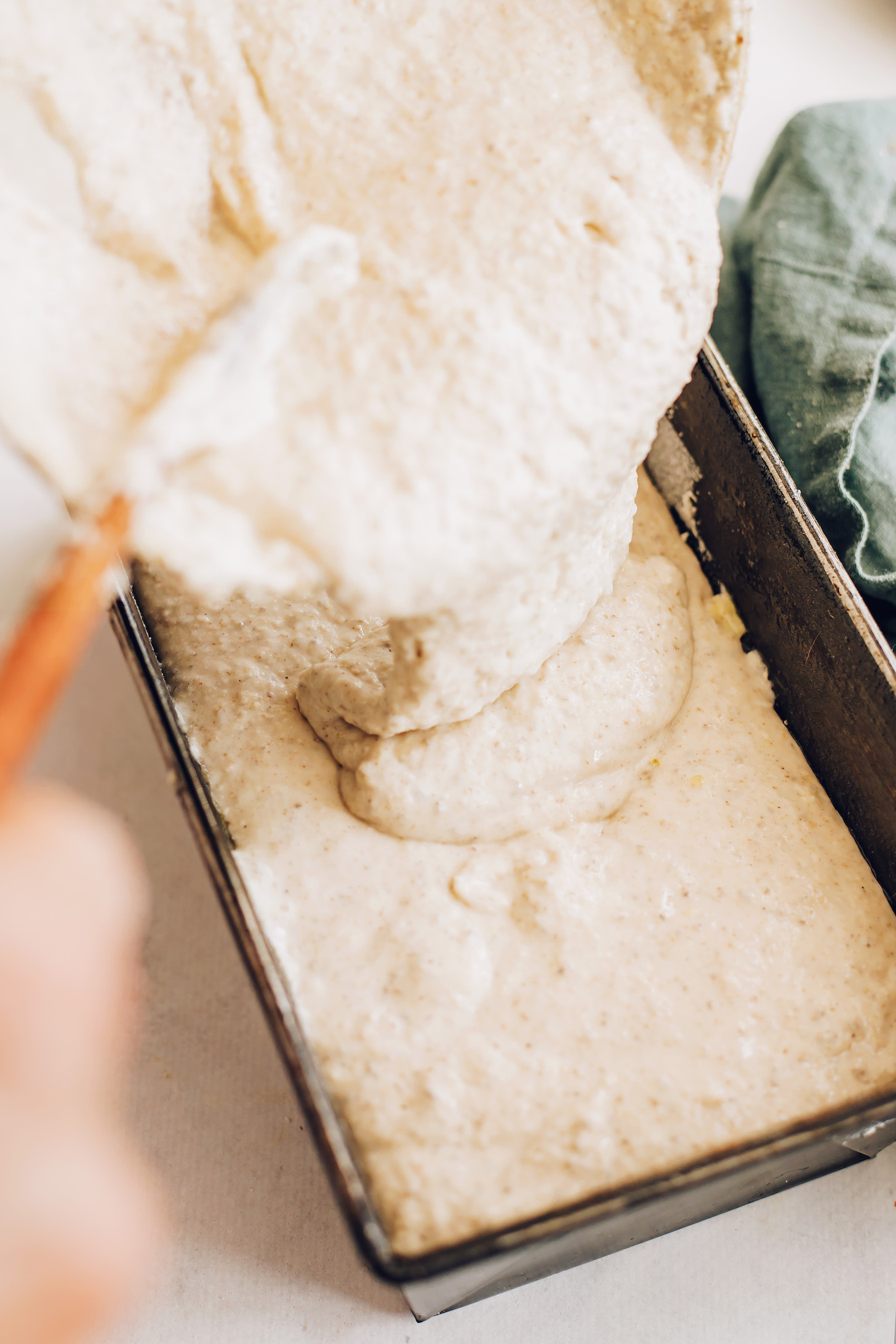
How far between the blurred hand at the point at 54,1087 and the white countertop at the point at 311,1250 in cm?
23

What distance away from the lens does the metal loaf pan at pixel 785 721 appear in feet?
2.23

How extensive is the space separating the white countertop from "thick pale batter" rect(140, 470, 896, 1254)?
0.28m

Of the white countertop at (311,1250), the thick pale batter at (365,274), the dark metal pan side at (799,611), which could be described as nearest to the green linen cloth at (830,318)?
the dark metal pan side at (799,611)

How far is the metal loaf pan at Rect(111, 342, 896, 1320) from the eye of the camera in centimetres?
68

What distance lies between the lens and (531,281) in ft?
2.13

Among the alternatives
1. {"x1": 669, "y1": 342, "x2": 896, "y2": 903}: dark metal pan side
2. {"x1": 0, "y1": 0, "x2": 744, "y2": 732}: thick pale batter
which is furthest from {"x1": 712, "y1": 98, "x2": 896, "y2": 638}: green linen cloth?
{"x1": 0, "y1": 0, "x2": 744, "y2": 732}: thick pale batter

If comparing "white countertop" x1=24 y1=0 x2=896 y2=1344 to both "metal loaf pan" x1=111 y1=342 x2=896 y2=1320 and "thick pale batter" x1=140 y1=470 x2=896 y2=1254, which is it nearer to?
"metal loaf pan" x1=111 y1=342 x2=896 y2=1320

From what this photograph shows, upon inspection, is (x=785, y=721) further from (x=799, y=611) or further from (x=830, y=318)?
(x=830, y=318)

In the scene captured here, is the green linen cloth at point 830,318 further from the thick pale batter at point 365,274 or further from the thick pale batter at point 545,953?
the thick pale batter at point 365,274

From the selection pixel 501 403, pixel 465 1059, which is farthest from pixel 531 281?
pixel 465 1059

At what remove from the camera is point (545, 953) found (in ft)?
2.81

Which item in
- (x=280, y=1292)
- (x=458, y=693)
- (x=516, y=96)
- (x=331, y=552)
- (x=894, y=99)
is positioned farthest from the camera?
(x=894, y=99)

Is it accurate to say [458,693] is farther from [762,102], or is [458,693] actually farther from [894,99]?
[762,102]

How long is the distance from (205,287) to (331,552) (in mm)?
246
